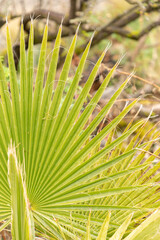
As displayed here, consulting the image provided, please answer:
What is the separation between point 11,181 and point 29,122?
0.48 metres

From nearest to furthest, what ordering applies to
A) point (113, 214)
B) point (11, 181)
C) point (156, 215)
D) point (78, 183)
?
point (11, 181) < point (156, 215) < point (78, 183) < point (113, 214)

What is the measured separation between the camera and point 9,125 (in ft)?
4.85

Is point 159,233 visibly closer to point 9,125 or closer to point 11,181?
point 11,181

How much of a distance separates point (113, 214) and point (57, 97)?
21.8 inches

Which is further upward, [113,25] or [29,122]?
[29,122]

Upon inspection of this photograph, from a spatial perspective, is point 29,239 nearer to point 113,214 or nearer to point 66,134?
point 66,134

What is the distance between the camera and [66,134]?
4.89 ft

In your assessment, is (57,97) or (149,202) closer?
(57,97)

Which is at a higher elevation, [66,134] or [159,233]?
[66,134]

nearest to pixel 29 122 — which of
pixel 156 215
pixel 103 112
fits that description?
pixel 103 112

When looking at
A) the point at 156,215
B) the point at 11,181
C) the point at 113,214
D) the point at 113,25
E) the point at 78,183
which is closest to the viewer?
the point at 11,181

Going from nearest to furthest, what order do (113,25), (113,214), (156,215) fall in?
(156,215), (113,214), (113,25)

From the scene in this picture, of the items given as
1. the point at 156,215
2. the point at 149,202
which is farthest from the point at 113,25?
the point at 156,215

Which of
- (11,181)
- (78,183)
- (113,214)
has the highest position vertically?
(11,181)
